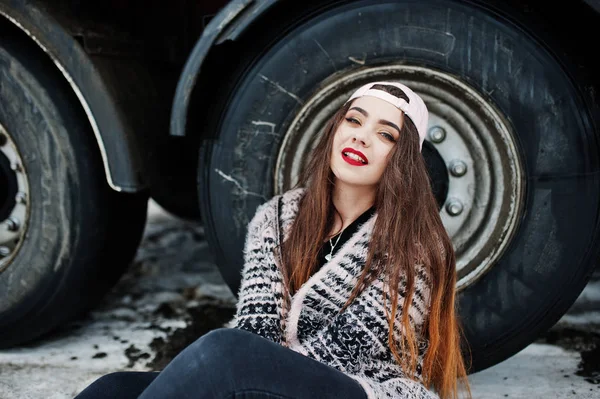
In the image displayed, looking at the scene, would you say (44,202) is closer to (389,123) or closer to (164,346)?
(164,346)

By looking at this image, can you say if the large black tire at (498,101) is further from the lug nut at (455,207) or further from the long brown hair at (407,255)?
the long brown hair at (407,255)

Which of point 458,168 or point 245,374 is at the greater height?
point 458,168

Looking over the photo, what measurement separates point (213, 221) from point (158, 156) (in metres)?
0.36

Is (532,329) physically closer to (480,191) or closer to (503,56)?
(480,191)

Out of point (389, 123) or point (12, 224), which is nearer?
point (389, 123)

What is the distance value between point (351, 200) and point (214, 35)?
0.65m

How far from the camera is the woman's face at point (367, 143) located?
1524 mm

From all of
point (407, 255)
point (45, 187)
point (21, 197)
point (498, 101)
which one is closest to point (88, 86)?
point (45, 187)

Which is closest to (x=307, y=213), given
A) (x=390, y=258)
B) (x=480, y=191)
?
(x=390, y=258)

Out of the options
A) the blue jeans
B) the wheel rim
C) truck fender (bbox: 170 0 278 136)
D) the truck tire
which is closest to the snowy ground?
the truck tire

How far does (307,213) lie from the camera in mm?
1629

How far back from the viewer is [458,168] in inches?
73.9

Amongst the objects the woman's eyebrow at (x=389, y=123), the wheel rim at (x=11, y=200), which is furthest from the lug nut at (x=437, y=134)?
the wheel rim at (x=11, y=200)

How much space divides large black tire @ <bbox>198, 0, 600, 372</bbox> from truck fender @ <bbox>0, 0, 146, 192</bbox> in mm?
371
